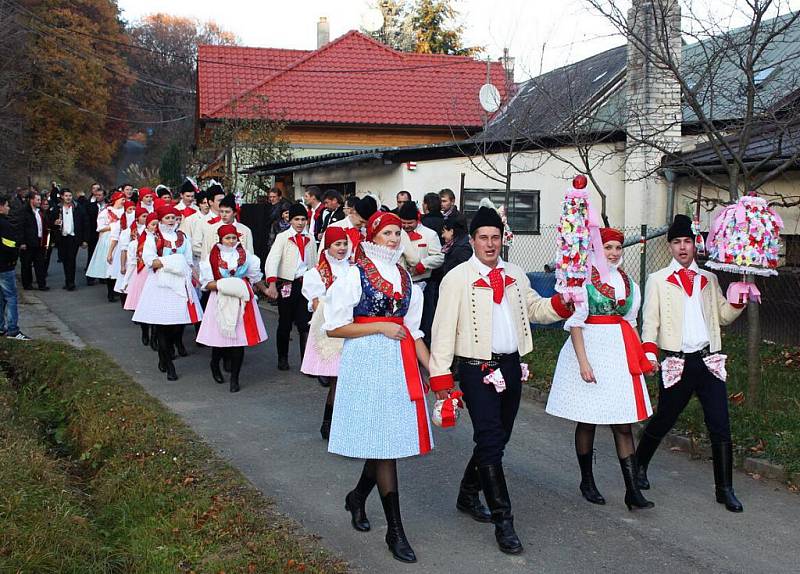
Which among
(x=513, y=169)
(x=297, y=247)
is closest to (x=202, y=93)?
(x=513, y=169)

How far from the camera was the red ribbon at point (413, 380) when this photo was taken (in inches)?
208

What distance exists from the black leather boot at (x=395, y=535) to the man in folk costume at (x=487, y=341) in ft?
1.82

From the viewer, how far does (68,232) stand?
63.7ft

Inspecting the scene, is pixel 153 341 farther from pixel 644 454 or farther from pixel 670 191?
pixel 670 191

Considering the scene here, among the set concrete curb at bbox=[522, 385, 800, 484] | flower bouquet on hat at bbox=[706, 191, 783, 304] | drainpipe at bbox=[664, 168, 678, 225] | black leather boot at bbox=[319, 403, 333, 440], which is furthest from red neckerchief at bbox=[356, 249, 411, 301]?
drainpipe at bbox=[664, 168, 678, 225]

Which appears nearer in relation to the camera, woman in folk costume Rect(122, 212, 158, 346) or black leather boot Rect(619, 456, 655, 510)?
black leather boot Rect(619, 456, 655, 510)

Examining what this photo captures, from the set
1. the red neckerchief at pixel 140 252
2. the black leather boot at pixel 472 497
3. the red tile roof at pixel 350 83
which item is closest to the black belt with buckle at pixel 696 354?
the black leather boot at pixel 472 497

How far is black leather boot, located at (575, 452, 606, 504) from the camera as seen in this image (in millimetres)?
6305

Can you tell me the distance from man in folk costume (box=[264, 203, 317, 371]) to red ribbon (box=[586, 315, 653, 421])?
4.80 meters

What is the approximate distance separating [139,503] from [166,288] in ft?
15.7

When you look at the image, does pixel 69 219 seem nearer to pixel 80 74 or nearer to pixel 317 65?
pixel 317 65

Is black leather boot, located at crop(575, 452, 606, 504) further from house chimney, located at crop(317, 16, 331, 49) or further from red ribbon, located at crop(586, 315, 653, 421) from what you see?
house chimney, located at crop(317, 16, 331, 49)

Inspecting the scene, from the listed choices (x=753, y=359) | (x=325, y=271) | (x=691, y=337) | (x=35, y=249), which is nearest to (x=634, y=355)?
(x=691, y=337)

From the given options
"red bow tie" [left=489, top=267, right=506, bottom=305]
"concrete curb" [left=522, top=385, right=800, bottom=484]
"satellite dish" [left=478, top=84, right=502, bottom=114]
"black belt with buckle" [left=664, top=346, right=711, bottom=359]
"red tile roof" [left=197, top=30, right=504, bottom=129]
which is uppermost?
"red tile roof" [left=197, top=30, right=504, bottom=129]
